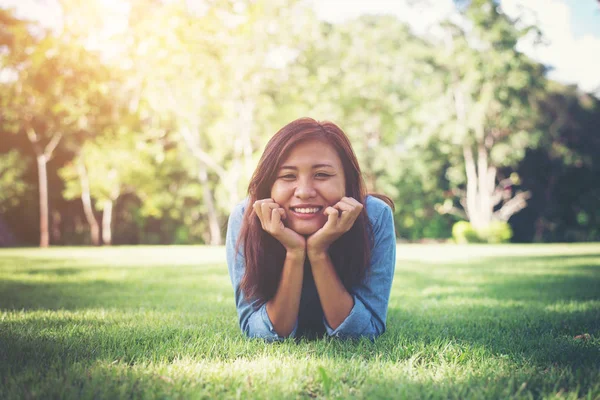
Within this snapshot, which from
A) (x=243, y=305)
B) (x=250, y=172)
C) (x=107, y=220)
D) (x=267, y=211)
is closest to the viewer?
(x=267, y=211)

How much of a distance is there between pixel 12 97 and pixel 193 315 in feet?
73.2

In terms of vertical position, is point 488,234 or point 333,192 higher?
point 333,192

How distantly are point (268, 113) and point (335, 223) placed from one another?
23.5 m

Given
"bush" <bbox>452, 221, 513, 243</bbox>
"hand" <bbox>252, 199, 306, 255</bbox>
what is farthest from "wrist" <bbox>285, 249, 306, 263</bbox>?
"bush" <bbox>452, 221, 513, 243</bbox>

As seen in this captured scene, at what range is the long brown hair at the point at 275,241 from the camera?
9.00 feet

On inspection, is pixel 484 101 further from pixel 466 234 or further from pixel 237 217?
pixel 237 217

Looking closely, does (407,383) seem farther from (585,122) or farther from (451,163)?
(585,122)

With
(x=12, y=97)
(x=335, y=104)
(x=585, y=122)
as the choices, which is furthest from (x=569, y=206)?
(x=12, y=97)

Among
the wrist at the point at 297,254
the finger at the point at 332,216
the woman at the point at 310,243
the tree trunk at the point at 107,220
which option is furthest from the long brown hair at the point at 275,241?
the tree trunk at the point at 107,220

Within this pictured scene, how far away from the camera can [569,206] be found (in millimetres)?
31000

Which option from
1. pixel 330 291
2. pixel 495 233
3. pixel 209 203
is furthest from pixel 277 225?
pixel 495 233

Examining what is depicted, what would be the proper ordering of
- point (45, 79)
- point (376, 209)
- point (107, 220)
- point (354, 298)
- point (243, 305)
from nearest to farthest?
1. point (354, 298)
2. point (243, 305)
3. point (376, 209)
4. point (45, 79)
5. point (107, 220)

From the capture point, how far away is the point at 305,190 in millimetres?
2582

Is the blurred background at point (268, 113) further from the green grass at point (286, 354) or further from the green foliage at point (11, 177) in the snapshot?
the green grass at point (286, 354)
